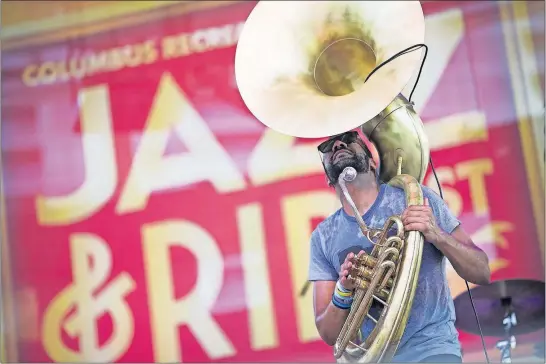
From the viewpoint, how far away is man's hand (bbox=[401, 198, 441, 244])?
231 centimetres

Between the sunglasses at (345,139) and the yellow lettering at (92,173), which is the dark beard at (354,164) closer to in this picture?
the sunglasses at (345,139)

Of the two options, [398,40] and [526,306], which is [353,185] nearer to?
[398,40]

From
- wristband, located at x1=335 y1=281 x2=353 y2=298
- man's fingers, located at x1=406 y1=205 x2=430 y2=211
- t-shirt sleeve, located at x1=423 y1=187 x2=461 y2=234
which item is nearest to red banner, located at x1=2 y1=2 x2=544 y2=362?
t-shirt sleeve, located at x1=423 y1=187 x2=461 y2=234

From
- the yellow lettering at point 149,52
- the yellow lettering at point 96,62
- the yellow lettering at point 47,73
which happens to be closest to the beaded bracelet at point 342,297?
the yellow lettering at point 149,52

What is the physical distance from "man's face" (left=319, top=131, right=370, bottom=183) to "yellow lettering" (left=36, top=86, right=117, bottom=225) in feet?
3.91

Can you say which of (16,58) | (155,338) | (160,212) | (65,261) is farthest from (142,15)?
(155,338)

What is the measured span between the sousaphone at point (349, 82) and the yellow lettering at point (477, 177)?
0.78 metres

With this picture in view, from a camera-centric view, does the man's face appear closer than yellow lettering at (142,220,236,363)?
Yes

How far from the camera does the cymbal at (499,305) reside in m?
2.92

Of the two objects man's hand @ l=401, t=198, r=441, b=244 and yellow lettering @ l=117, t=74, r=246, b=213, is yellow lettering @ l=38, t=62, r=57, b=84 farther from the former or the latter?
man's hand @ l=401, t=198, r=441, b=244

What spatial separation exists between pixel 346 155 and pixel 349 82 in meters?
0.27

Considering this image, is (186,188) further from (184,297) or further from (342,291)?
(342,291)

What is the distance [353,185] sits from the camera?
2.67 metres

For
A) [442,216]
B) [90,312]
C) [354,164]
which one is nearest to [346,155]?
[354,164]
